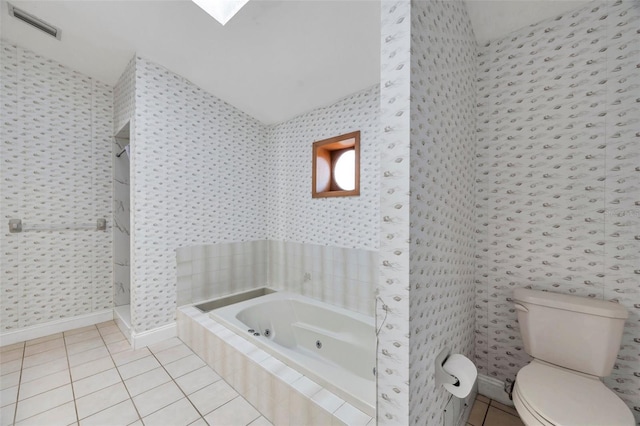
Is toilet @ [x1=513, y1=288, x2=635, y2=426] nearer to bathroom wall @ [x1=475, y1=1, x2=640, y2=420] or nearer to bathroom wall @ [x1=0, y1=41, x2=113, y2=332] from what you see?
bathroom wall @ [x1=475, y1=1, x2=640, y2=420]

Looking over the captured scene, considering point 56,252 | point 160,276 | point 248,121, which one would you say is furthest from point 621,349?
point 56,252

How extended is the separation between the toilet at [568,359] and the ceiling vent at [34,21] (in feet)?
12.6

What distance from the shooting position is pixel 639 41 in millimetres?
1290

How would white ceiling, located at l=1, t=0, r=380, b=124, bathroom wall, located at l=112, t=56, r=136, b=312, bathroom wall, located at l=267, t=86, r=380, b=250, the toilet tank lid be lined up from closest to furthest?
the toilet tank lid < white ceiling, located at l=1, t=0, r=380, b=124 < bathroom wall, located at l=267, t=86, r=380, b=250 < bathroom wall, located at l=112, t=56, r=136, b=312

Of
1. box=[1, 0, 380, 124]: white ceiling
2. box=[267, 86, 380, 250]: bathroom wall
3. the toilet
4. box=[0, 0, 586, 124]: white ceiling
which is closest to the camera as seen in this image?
the toilet

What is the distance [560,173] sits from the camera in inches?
58.3

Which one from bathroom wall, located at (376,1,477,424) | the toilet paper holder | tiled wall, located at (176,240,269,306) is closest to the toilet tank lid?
bathroom wall, located at (376,1,477,424)

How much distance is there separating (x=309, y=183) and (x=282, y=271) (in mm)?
1107

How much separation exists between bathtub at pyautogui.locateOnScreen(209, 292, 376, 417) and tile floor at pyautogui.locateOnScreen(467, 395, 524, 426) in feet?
1.99

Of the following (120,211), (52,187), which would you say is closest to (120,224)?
(120,211)

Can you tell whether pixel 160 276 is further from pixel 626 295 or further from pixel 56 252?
pixel 626 295

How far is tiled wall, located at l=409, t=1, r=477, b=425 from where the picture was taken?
1.01 meters

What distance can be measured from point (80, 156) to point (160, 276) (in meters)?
1.54

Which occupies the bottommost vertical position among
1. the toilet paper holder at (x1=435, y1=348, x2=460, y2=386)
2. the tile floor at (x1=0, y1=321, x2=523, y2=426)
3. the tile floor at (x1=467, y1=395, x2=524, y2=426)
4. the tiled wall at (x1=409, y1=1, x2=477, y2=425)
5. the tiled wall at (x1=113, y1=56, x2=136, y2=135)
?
the tile floor at (x1=467, y1=395, x2=524, y2=426)
